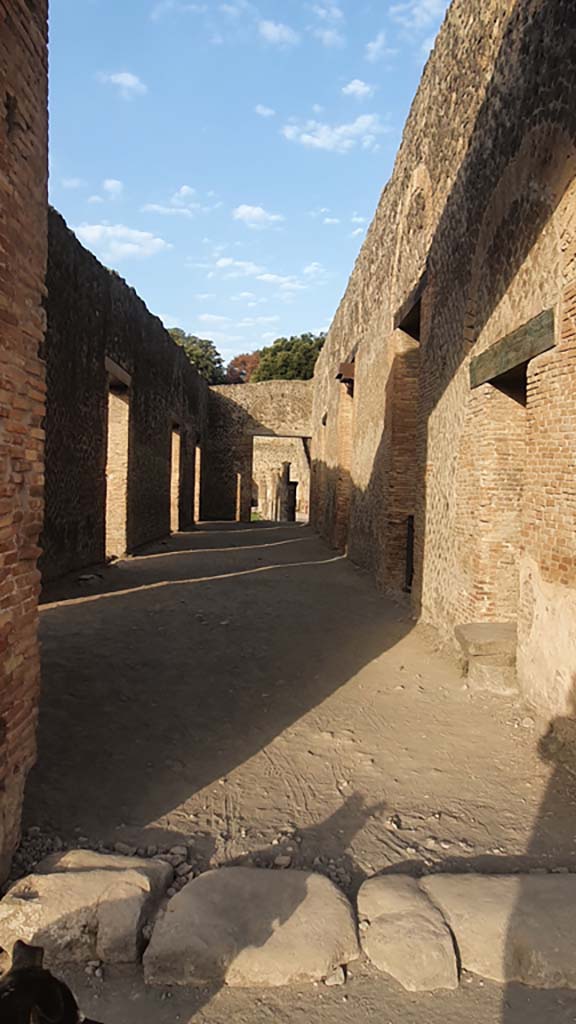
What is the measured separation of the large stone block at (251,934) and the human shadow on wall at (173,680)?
25.4 inches

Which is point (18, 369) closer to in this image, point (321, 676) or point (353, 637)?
point (321, 676)

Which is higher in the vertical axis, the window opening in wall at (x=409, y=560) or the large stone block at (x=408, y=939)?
the window opening in wall at (x=409, y=560)

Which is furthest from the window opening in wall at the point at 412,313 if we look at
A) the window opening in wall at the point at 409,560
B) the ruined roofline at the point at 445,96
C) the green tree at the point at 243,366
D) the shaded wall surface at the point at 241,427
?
the green tree at the point at 243,366

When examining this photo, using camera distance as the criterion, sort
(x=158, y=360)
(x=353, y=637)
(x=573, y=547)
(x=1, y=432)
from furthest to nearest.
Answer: (x=158, y=360) < (x=353, y=637) < (x=573, y=547) < (x=1, y=432)

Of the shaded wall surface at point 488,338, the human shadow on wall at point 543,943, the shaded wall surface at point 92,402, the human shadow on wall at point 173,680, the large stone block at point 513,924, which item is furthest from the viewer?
the shaded wall surface at point 92,402

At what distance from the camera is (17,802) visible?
8.38 ft

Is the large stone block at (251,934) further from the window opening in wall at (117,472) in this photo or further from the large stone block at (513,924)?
the window opening in wall at (117,472)

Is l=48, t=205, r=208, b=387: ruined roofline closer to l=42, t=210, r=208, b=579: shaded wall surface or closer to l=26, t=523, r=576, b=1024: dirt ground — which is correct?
l=42, t=210, r=208, b=579: shaded wall surface

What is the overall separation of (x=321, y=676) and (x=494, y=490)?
2.31 metres

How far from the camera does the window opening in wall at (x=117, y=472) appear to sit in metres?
11.8

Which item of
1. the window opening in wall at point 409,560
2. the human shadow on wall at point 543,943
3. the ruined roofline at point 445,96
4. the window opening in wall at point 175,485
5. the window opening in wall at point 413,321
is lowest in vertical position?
the human shadow on wall at point 543,943

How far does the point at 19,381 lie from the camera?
2551 millimetres

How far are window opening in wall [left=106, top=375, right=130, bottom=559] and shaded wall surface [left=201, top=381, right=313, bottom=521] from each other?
13.3 meters

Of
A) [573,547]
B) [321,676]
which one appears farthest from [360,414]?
[573,547]
